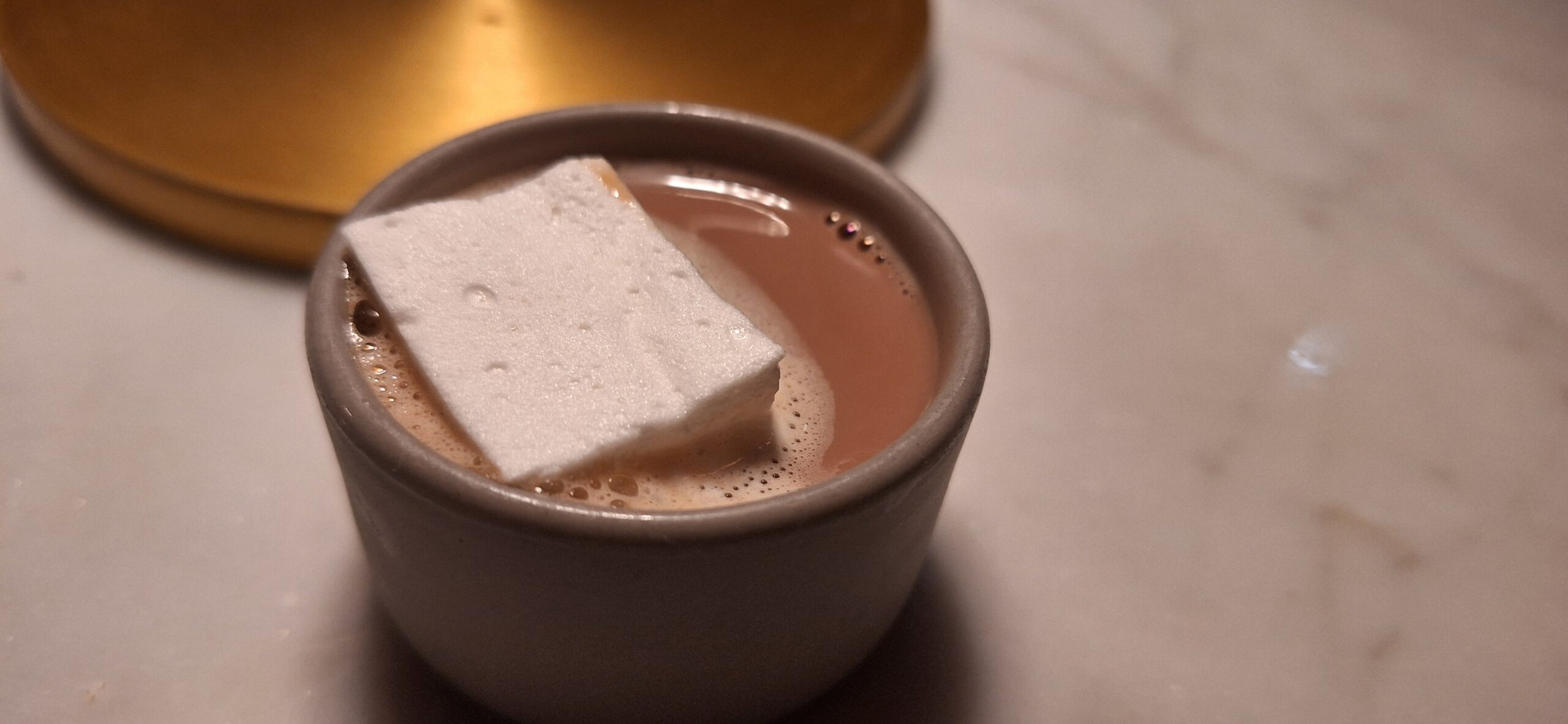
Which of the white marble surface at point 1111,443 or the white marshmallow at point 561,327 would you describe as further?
the white marble surface at point 1111,443

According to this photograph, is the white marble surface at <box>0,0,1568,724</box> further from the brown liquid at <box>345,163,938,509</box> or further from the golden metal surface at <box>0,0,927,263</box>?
the brown liquid at <box>345,163,938,509</box>

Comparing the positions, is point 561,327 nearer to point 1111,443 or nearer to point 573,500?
point 573,500

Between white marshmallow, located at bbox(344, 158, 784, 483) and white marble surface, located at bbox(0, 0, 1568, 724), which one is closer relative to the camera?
white marshmallow, located at bbox(344, 158, 784, 483)

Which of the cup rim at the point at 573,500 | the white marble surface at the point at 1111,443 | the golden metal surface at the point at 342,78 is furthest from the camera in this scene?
the golden metal surface at the point at 342,78

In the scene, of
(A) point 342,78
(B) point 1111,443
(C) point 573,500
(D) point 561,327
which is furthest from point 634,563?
(A) point 342,78

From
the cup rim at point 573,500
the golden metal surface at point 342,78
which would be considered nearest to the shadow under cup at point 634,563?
the cup rim at point 573,500

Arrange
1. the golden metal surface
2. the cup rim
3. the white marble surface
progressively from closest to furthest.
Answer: the cup rim, the white marble surface, the golden metal surface

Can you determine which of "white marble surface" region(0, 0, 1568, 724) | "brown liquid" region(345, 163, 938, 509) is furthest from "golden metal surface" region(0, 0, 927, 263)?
"brown liquid" region(345, 163, 938, 509)

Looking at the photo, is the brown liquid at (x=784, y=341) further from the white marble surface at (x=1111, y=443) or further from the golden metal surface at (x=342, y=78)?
the golden metal surface at (x=342, y=78)
